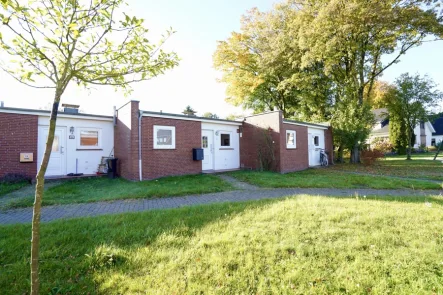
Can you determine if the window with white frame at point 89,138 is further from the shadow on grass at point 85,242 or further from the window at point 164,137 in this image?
the shadow on grass at point 85,242

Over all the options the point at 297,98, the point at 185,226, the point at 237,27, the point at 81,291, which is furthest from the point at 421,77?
the point at 81,291

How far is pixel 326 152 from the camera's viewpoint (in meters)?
18.5

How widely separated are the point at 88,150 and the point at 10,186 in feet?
12.2

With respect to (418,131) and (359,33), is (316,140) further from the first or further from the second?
(418,131)

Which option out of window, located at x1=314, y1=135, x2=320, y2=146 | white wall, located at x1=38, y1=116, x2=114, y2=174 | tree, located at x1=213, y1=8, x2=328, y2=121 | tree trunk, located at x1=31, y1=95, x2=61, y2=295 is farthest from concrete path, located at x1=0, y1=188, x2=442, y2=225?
tree, located at x1=213, y1=8, x2=328, y2=121

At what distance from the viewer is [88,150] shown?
12.4 metres

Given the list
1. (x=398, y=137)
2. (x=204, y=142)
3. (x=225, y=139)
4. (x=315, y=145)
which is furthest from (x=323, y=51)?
(x=398, y=137)

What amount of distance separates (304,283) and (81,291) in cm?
241

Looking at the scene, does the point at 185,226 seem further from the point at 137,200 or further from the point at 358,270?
the point at 137,200

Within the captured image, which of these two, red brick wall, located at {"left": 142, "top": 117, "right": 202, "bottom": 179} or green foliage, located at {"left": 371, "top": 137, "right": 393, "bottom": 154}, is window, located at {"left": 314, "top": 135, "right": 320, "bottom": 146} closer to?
red brick wall, located at {"left": 142, "top": 117, "right": 202, "bottom": 179}

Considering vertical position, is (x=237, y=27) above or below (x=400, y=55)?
above

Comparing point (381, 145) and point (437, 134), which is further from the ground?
point (437, 134)

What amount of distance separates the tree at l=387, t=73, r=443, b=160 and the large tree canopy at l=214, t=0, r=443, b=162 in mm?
4285

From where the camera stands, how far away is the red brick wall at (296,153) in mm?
13578
